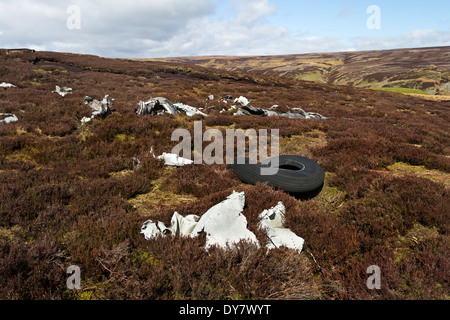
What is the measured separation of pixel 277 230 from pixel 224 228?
93 cm

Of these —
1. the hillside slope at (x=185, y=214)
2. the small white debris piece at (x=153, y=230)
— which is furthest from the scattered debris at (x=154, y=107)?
the small white debris piece at (x=153, y=230)

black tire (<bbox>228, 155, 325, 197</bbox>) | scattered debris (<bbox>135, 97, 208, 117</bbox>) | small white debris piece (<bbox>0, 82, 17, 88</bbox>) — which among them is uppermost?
small white debris piece (<bbox>0, 82, 17, 88</bbox>)

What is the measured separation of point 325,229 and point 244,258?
5.26ft

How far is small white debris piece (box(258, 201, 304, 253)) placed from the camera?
10.7 ft

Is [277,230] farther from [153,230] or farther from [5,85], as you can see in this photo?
[5,85]

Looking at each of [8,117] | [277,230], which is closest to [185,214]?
[277,230]

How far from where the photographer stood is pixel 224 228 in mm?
3271

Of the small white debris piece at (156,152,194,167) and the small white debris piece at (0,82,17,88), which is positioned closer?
the small white debris piece at (156,152,194,167)

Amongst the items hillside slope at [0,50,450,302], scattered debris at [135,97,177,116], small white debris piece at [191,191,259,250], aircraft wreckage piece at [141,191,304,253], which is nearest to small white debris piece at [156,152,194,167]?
hillside slope at [0,50,450,302]

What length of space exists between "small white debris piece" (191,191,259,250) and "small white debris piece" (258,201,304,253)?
1.13ft

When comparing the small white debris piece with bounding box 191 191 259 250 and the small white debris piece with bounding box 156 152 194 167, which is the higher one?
the small white debris piece with bounding box 156 152 194 167

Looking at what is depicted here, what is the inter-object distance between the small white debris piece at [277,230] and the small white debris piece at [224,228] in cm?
35

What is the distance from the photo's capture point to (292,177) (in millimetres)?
5250

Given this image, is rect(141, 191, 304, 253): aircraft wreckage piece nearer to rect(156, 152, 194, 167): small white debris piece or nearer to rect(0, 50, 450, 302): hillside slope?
rect(0, 50, 450, 302): hillside slope
